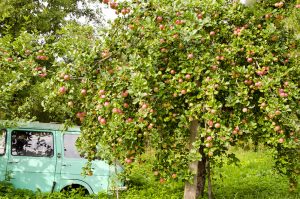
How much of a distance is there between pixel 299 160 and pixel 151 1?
253 centimetres

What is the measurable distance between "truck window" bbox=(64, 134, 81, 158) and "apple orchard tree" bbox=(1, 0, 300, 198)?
266 centimetres

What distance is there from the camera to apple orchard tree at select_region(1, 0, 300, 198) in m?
3.98

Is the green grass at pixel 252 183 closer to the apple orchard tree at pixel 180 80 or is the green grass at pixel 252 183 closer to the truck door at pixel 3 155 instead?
the apple orchard tree at pixel 180 80

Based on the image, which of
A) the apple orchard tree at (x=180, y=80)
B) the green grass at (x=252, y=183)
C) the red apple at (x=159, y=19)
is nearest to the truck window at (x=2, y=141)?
the apple orchard tree at (x=180, y=80)

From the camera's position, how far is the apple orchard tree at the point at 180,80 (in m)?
3.98

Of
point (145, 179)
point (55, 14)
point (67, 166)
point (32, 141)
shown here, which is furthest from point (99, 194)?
point (55, 14)

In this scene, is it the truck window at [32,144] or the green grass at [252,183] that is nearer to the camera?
the truck window at [32,144]

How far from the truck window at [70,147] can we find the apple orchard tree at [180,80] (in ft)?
8.72

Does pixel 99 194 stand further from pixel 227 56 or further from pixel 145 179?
pixel 227 56

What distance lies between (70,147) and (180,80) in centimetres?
382

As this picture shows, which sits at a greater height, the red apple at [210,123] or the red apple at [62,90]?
the red apple at [62,90]

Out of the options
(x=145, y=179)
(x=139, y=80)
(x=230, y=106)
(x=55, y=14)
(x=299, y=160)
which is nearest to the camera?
(x=139, y=80)

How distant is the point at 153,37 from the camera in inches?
170

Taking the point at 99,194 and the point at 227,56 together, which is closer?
the point at 227,56
